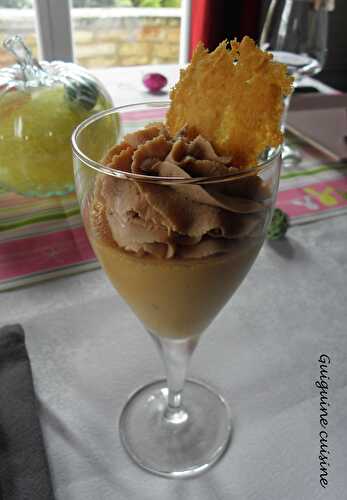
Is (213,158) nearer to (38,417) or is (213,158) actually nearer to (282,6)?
(38,417)

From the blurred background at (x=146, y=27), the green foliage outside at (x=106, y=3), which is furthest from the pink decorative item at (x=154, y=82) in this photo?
the green foliage outside at (x=106, y=3)

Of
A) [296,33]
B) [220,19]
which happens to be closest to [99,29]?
[220,19]

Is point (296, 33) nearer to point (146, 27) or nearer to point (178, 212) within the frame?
point (178, 212)

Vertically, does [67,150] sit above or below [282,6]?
below

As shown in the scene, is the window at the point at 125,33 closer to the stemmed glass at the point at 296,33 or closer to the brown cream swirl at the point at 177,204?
the stemmed glass at the point at 296,33

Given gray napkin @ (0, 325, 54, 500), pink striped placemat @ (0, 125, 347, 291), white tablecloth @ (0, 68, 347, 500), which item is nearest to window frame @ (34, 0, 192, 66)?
pink striped placemat @ (0, 125, 347, 291)

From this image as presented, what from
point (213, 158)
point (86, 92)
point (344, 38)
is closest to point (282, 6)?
point (86, 92)
